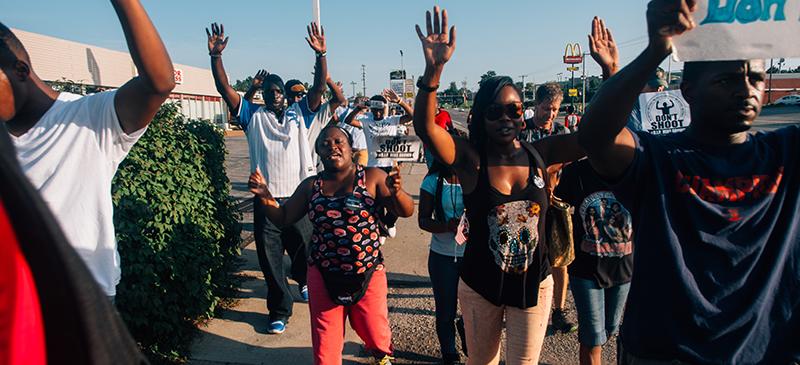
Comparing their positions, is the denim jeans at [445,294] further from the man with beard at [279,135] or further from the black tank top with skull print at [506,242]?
the man with beard at [279,135]

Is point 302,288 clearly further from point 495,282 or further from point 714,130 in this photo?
point 714,130

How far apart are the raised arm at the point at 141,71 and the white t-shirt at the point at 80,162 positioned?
0.20 feet

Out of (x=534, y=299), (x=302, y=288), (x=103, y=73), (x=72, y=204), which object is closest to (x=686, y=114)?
(x=534, y=299)

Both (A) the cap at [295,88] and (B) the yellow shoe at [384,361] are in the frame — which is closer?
(B) the yellow shoe at [384,361]

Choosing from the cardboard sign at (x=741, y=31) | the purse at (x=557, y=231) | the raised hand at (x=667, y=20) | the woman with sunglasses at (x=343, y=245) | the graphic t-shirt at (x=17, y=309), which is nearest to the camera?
the graphic t-shirt at (x=17, y=309)

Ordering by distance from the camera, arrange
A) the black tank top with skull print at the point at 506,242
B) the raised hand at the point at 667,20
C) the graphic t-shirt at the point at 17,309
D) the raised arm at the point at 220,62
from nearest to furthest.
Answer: the graphic t-shirt at the point at 17,309, the raised hand at the point at 667,20, the black tank top with skull print at the point at 506,242, the raised arm at the point at 220,62

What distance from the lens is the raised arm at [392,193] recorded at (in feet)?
10.5

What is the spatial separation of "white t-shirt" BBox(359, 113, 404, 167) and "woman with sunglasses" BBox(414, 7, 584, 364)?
450 cm

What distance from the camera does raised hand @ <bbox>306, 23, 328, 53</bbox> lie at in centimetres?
480

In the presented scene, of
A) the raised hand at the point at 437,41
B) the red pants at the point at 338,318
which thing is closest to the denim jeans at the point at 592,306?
the red pants at the point at 338,318

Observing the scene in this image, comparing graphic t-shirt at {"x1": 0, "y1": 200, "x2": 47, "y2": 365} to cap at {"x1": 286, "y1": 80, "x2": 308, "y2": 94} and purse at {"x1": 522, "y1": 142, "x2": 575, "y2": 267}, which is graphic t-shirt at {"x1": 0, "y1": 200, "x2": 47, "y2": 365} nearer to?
purse at {"x1": 522, "y1": 142, "x2": 575, "y2": 267}

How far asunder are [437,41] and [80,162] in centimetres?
164

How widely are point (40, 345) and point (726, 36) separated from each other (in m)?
1.91

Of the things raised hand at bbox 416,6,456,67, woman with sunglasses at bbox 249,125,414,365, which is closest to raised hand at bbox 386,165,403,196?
woman with sunglasses at bbox 249,125,414,365
